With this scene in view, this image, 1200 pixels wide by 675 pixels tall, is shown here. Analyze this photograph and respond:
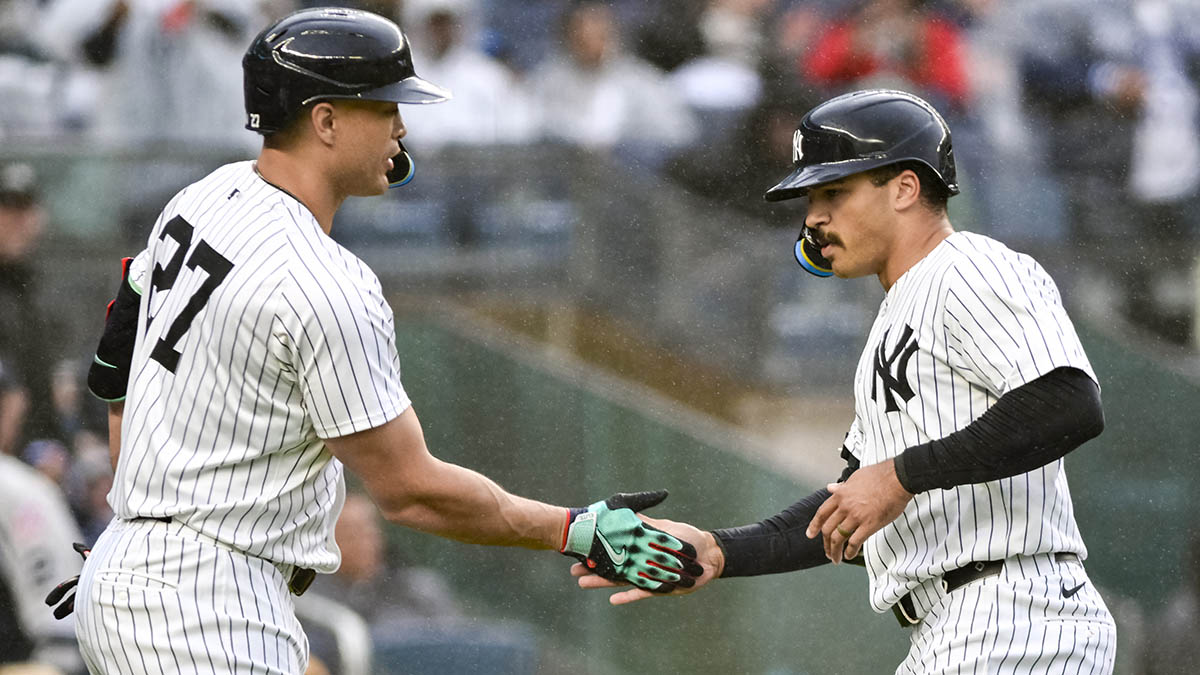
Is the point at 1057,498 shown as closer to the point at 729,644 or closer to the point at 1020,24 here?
the point at 729,644

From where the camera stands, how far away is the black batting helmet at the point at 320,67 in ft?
9.23

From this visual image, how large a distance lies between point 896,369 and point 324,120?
1.27m

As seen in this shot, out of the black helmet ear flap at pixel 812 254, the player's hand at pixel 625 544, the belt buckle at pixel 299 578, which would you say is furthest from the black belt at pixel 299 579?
the black helmet ear flap at pixel 812 254

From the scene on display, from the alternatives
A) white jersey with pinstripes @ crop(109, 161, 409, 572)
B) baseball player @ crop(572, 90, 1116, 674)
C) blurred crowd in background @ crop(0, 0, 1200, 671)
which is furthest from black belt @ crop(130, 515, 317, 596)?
blurred crowd in background @ crop(0, 0, 1200, 671)

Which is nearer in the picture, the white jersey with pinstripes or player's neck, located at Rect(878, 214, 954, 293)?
Answer: the white jersey with pinstripes

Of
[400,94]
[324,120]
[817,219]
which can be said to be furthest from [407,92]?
[817,219]

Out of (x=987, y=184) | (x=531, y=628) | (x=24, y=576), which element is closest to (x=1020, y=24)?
(x=987, y=184)

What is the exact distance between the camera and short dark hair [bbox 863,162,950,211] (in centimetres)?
312

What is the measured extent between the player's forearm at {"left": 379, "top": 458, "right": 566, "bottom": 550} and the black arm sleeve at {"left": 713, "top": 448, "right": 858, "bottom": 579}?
64cm

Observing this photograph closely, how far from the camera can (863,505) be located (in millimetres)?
2854

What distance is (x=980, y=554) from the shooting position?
287 centimetres

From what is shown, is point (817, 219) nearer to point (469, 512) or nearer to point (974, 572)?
point (974, 572)

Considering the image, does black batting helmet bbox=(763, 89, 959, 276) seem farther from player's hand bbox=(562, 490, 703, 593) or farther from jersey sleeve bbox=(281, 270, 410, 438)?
jersey sleeve bbox=(281, 270, 410, 438)

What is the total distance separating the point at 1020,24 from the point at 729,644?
2.53 m
